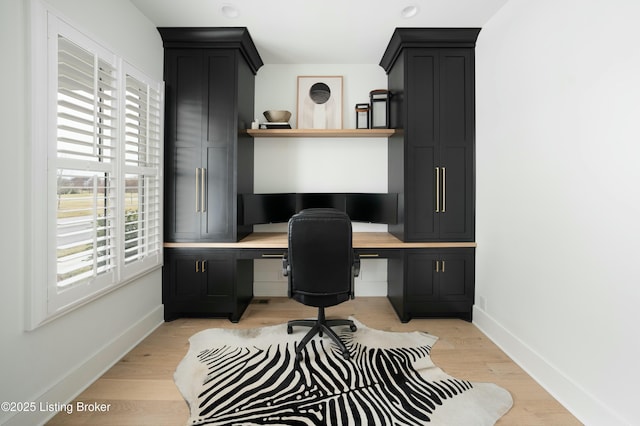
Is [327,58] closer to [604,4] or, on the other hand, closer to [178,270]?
[604,4]

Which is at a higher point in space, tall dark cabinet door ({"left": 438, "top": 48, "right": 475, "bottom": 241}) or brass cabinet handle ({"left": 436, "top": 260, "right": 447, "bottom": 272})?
tall dark cabinet door ({"left": 438, "top": 48, "right": 475, "bottom": 241})

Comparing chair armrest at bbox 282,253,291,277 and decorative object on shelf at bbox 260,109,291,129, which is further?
decorative object on shelf at bbox 260,109,291,129

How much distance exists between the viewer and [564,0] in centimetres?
180

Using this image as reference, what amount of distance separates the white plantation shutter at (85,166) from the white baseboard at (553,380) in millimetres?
3082

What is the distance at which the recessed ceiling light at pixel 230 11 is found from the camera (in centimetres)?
240

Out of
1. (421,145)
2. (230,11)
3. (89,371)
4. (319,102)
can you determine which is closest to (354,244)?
(421,145)

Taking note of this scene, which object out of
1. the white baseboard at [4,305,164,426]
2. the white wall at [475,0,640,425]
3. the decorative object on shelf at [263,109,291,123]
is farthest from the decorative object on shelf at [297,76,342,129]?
the white baseboard at [4,305,164,426]

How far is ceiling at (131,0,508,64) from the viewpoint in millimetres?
2357

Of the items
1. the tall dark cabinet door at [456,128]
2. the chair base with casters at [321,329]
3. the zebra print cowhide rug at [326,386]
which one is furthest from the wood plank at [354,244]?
the zebra print cowhide rug at [326,386]

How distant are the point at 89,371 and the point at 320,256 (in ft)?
5.66

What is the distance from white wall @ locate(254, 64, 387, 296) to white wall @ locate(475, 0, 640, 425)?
4.18 ft

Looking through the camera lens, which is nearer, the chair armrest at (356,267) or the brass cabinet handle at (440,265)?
the chair armrest at (356,267)

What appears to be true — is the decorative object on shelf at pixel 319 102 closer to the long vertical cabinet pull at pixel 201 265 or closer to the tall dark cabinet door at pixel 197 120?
the tall dark cabinet door at pixel 197 120

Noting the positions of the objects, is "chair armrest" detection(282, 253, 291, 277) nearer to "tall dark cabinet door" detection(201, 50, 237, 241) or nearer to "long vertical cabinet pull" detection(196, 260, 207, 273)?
"tall dark cabinet door" detection(201, 50, 237, 241)
